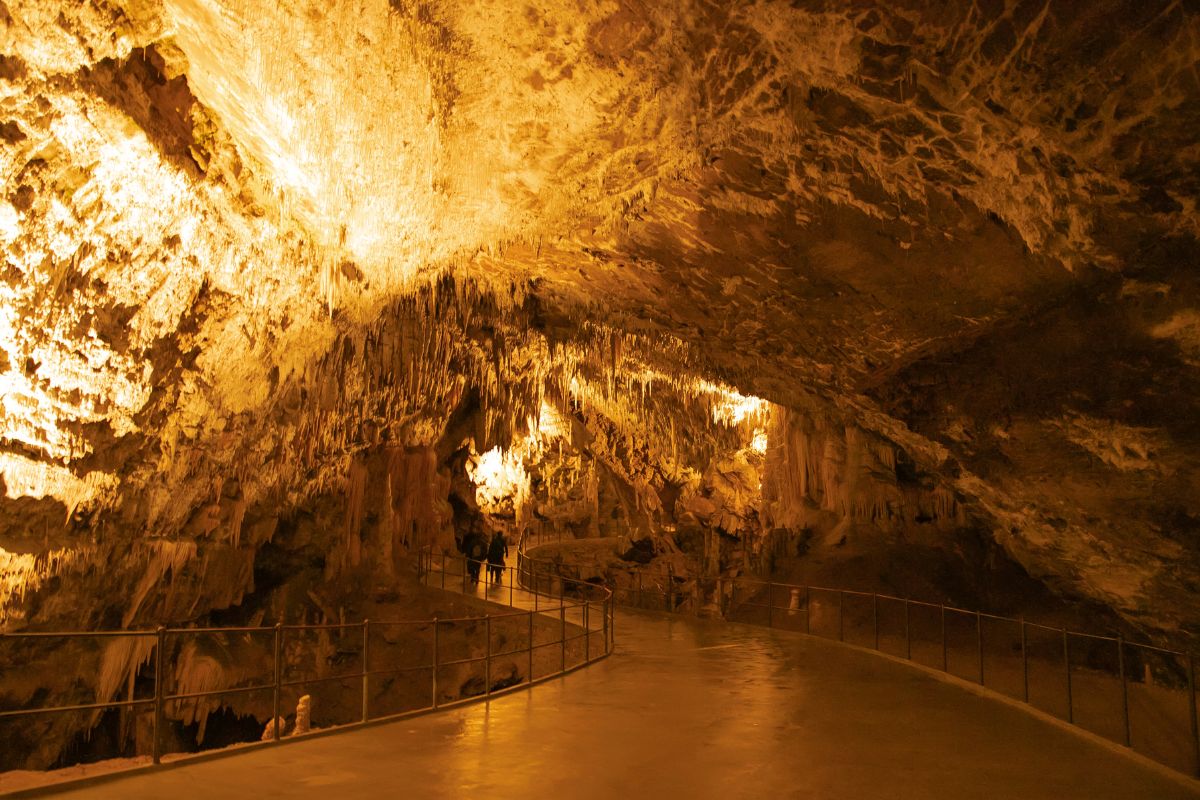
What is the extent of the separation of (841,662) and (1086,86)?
6555mm

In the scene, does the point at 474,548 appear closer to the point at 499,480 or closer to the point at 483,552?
the point at 483,552

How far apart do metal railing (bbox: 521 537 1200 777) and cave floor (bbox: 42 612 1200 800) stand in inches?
27.6

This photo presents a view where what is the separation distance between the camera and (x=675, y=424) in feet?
64.5

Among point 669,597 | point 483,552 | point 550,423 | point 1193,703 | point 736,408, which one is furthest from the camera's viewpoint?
point 550,423

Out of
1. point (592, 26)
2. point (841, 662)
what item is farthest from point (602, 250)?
point (841, 662)

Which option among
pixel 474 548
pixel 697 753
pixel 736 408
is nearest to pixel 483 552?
pixel 474 548

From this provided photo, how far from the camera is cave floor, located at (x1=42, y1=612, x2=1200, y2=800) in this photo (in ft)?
14.2

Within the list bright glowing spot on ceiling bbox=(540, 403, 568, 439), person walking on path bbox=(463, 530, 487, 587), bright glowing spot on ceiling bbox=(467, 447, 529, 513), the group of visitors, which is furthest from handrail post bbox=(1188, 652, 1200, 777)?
bright glowing spot on ceiling bbox=(467, 447, 529, 513)

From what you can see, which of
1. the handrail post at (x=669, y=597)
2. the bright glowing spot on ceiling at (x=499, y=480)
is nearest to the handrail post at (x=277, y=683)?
the handrail post at (x=669, y=597)

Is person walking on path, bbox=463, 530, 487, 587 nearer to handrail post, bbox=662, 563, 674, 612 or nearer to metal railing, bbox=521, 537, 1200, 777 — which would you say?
handrail post, bbox=662, 563, 674, 612

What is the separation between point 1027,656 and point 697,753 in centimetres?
697

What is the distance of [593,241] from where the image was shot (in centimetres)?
859

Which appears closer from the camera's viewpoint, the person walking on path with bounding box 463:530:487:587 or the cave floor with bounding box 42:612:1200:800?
the cave floor with bounding box 42:612:1200:800

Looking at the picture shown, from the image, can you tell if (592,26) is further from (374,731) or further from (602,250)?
(374,731)
